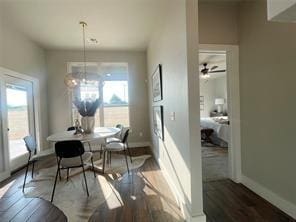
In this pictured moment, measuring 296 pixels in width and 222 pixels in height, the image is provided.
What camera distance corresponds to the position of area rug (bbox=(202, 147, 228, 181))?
332 centimetres

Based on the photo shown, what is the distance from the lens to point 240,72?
9.59 ft

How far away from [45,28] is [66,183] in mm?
3050

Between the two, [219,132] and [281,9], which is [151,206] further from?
[219,132]

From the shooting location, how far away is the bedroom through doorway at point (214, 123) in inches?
141

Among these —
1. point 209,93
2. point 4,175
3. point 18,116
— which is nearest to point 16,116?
point 18,116

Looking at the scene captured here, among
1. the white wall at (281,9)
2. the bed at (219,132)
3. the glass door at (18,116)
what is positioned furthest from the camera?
the bed at (219,132)

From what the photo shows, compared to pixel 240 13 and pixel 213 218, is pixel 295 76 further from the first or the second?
pixel 213 218

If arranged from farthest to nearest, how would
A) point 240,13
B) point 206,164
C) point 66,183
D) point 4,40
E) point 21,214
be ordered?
point 206,164 < point 4,40 < point 66,183 < point 240,13 < point 21,214

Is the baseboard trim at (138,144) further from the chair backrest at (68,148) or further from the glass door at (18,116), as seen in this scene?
the chair backrest at (68,148)

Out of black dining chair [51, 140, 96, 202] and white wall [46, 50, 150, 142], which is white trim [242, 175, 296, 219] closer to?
black dining chair [51, 140, 96, 202]

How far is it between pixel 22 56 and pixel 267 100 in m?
4.78

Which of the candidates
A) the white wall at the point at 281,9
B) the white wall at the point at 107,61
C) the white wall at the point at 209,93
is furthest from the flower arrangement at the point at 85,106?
the white wall at the point at 209,93

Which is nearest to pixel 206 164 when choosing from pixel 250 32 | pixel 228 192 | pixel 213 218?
pixel 228 192

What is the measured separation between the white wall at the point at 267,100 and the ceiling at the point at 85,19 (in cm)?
142
